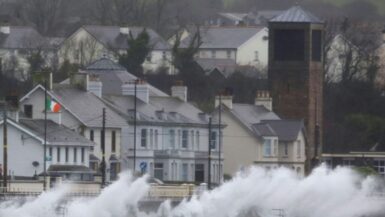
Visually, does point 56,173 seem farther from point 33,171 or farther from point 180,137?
point 180,137

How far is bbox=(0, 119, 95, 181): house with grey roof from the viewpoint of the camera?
122688 millimetres

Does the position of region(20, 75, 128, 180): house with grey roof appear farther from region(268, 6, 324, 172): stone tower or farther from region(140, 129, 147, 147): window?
region(268, 6, 324, 172): stone tower

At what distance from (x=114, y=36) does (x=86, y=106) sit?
6082 cm

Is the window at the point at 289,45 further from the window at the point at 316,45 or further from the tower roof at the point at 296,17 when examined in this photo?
the window at the point at 316,45

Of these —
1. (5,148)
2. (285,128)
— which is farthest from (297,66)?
(5,148)

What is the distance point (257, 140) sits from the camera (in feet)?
469

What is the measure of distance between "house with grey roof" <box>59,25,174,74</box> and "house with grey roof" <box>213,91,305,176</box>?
107ft

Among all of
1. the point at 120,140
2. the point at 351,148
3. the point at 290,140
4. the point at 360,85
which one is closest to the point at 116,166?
the point at 120,140

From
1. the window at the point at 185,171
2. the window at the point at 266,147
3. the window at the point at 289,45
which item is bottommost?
the window at the point at 185,171

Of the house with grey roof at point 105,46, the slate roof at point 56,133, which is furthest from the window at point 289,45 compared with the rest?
the slate roof at point 56,133

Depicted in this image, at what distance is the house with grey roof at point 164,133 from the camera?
13375 cm

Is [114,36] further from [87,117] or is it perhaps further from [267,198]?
[267,198]

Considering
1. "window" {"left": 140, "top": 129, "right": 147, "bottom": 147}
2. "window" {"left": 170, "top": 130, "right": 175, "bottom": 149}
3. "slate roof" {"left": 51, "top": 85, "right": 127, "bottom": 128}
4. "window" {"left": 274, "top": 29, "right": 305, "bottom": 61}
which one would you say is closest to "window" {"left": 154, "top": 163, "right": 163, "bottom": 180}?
"window" {"left": 140, "top": 129, "right": 147, "bottom": 147}

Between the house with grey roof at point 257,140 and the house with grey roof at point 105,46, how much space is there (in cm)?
3251
